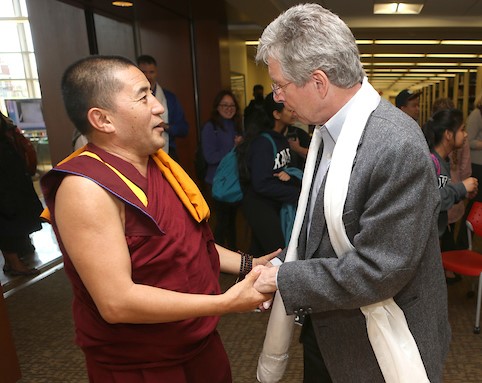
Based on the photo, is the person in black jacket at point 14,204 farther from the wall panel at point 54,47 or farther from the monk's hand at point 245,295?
the monk's hand at point 245,295

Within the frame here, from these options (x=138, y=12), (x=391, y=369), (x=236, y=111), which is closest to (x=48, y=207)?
(x=391, y=369)

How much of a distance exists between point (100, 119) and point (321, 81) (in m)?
0.55

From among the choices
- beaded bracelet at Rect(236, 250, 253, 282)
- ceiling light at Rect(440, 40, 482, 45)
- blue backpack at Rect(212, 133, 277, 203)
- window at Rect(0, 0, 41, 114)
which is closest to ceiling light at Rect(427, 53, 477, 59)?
ceiling light at Rect(440, 40, 482, 45)

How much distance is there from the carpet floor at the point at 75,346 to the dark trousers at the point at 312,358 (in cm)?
85

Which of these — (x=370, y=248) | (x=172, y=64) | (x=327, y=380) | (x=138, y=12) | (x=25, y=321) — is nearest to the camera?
(x=370, y=248)

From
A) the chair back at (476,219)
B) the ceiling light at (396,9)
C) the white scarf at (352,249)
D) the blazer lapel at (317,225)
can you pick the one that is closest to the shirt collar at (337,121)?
the white scarf at (352,249)

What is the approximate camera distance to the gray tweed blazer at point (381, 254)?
85cm

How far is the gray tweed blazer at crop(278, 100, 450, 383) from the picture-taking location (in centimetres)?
85

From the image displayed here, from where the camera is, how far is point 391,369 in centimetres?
99

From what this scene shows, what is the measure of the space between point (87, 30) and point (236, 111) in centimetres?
164

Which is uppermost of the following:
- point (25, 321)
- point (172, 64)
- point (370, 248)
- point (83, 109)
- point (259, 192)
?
point (172, 64)

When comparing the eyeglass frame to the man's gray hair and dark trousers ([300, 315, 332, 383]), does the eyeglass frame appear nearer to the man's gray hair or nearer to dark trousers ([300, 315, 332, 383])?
the man's gray hair

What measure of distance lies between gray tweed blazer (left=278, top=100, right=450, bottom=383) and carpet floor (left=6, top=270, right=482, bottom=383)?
1.25 m

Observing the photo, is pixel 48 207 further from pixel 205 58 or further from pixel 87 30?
pixel 205 58
